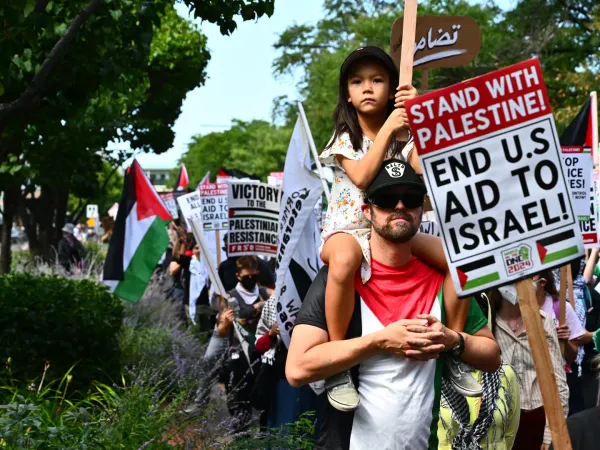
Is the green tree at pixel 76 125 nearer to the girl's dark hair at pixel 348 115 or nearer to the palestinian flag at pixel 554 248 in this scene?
the girl's dark hair at pixel 348 115

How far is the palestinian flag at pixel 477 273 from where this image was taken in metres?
4.14

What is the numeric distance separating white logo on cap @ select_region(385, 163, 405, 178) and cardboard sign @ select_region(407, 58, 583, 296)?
396 mm

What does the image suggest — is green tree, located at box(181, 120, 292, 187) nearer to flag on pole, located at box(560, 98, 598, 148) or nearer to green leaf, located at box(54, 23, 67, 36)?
flag on pole, located at box(560, 98, 598, 148)

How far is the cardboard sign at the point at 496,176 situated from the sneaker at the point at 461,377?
0.50 metres

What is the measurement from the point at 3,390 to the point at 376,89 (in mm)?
4737

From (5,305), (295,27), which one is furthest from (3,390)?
(295,27)

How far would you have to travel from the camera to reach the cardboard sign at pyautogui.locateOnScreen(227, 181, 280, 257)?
10727mm

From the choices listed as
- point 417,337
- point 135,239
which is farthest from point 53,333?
point 417,337

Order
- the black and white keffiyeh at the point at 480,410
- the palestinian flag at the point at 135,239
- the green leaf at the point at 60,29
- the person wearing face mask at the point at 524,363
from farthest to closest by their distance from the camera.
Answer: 1. the palestinian flag at the point at 135,239
2. the green leaf at the point at 60,29
3. the person wearing face mask at the point at 524,363
4. the black and white keffiyeh at the point at 480,410

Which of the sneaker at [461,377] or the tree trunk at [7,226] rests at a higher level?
the tree trunk at [7,226]

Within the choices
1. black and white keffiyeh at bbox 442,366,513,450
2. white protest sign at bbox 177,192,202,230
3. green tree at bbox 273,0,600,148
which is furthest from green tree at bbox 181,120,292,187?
black and white keffiyeh at bbox 442,366,513,450

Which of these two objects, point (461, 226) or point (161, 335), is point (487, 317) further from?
point (161, 335)

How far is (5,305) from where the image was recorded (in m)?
8.97

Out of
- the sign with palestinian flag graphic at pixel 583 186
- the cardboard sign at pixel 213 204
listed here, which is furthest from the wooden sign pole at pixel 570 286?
the cardboard sign at pixel 213 204
